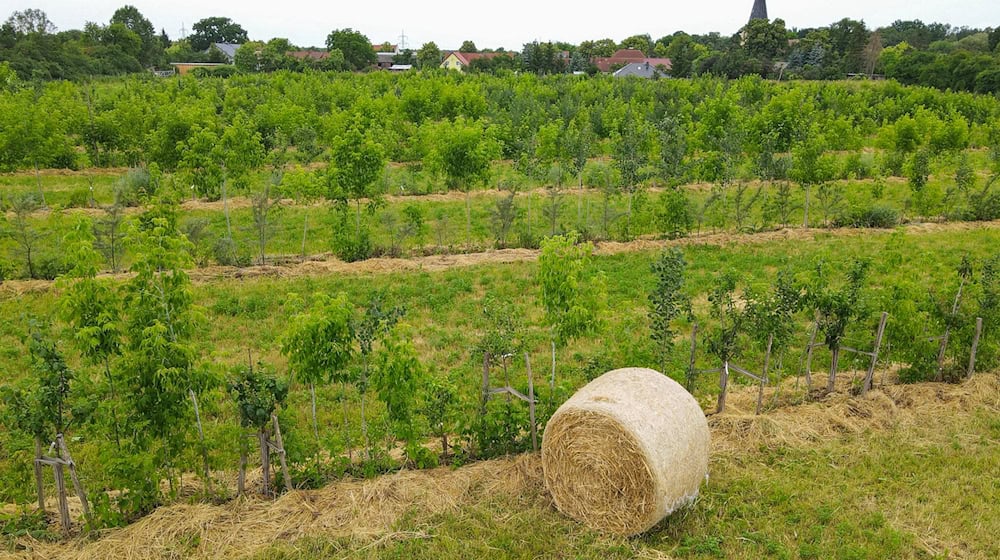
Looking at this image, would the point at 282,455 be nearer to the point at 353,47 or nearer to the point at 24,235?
the point at 24,235

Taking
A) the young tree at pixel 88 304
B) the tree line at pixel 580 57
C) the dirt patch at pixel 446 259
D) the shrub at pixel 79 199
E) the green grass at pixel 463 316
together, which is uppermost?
the tree line at pixel 580 57

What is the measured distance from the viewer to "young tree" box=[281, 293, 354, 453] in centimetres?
820

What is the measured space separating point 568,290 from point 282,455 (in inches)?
167

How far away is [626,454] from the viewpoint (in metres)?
7.66

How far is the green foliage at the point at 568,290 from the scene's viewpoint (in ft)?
31.8

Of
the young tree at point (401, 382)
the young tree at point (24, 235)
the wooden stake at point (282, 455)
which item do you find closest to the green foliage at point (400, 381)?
the young tree at point (401, 382)

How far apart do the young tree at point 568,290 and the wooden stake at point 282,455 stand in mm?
3899

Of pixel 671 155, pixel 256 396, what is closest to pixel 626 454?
pixel 256 396

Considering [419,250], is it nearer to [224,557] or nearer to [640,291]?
[640,291]

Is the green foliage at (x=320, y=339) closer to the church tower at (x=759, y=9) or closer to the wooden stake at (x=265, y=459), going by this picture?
the wooden stake at (x=265, y=459)

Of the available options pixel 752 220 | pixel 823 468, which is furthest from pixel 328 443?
pixel 752 220

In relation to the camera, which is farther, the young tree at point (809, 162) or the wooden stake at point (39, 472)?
the young tree at point (809, 162)

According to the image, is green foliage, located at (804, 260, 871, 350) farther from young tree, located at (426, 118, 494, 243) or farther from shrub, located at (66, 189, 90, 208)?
shrub, located at (66, 189, 90, 208)

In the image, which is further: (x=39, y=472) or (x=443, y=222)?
(x=443, y=222)
